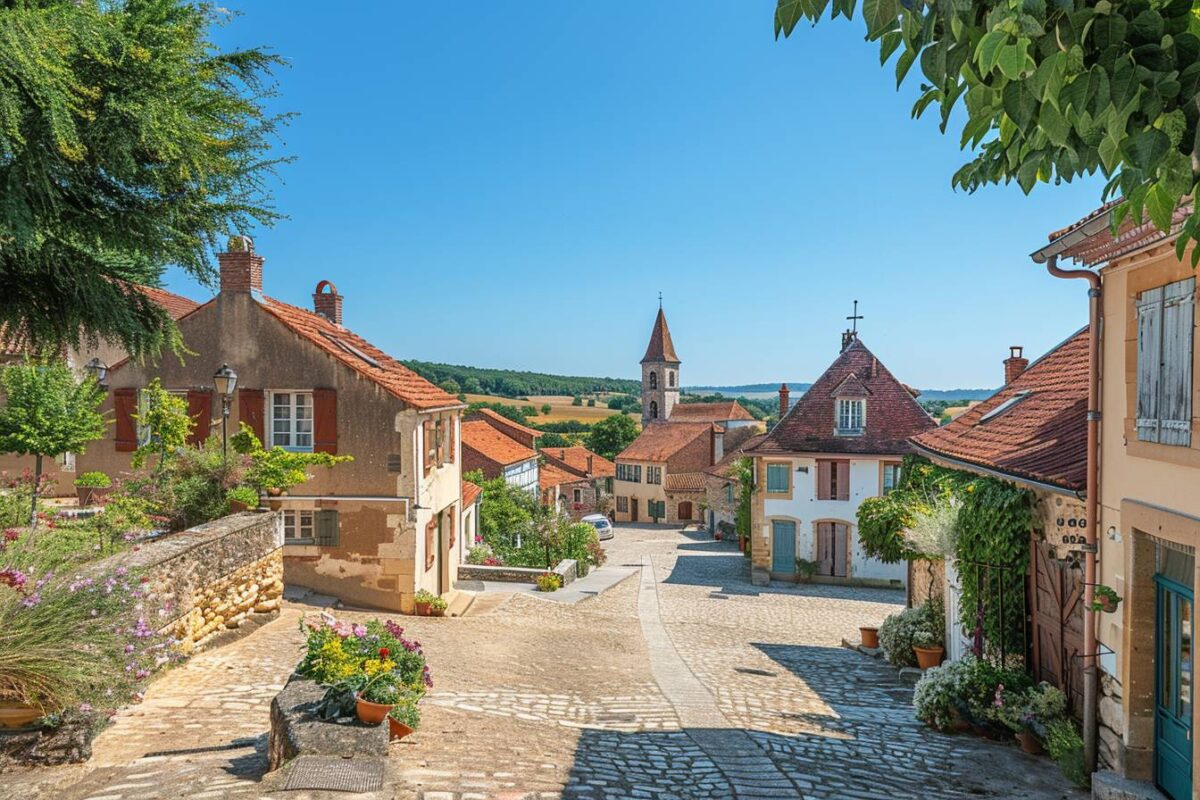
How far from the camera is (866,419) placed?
2583cm

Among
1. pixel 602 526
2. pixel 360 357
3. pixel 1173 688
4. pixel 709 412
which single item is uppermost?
pixel 360 357

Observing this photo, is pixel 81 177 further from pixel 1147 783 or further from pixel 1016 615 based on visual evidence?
pixel 1016 615

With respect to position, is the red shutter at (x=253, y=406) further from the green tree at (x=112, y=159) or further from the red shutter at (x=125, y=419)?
the green tree at (x=112, y=159)

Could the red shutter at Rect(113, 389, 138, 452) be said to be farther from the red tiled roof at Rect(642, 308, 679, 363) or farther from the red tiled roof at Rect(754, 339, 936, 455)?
the red tiled roof at Rect(642, 308, 679, 363)

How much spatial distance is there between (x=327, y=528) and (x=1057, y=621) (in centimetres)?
1231

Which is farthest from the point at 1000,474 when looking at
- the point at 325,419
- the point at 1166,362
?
the point at 325,419

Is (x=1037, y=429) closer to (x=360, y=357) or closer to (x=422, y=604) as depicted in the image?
(x=422, y=604)

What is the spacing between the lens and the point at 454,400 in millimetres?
18078

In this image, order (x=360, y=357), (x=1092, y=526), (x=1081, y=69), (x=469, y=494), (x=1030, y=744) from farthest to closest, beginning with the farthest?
(x=469, y=494) → (x=360, y=357) → (x=1030, y=744) → (x=1092, y=526) → (x=1081, y=69)

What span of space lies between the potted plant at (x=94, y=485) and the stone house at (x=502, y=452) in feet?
65.3

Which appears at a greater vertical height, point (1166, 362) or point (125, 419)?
point (1166, 362)

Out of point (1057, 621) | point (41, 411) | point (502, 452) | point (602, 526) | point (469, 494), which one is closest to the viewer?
point (1057, 621)

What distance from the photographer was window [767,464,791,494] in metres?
26.3

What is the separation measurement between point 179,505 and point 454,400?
25.4ft
